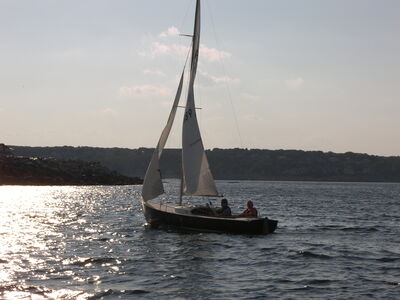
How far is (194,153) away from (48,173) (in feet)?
358

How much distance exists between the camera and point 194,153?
114ft

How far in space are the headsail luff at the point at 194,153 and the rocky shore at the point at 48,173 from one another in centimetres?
10169

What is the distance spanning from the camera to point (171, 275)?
21.5 m

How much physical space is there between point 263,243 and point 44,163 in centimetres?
12013

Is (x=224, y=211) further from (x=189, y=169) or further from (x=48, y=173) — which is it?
(x=48, y=173)

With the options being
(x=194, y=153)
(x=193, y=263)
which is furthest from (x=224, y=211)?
(x=193, y=263)

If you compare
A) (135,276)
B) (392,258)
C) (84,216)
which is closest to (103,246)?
(135,276)

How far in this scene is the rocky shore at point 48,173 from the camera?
130875 millimetres

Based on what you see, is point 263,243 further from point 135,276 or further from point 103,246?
point 135,276

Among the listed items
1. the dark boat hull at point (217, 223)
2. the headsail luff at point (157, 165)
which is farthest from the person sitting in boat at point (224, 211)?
the headsail luff at point (157, 165)

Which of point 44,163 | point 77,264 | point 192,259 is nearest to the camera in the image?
point 77,264

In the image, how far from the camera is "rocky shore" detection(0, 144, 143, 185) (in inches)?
5153

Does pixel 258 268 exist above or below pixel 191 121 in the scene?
below

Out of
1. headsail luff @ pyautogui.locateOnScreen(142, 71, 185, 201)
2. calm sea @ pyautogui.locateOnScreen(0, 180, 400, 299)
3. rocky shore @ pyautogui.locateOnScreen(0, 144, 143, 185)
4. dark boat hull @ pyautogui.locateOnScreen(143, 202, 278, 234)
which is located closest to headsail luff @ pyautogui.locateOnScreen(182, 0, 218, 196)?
headsail luff @ pyautogui.locateOnScreen(142, 71, 185, 201)
